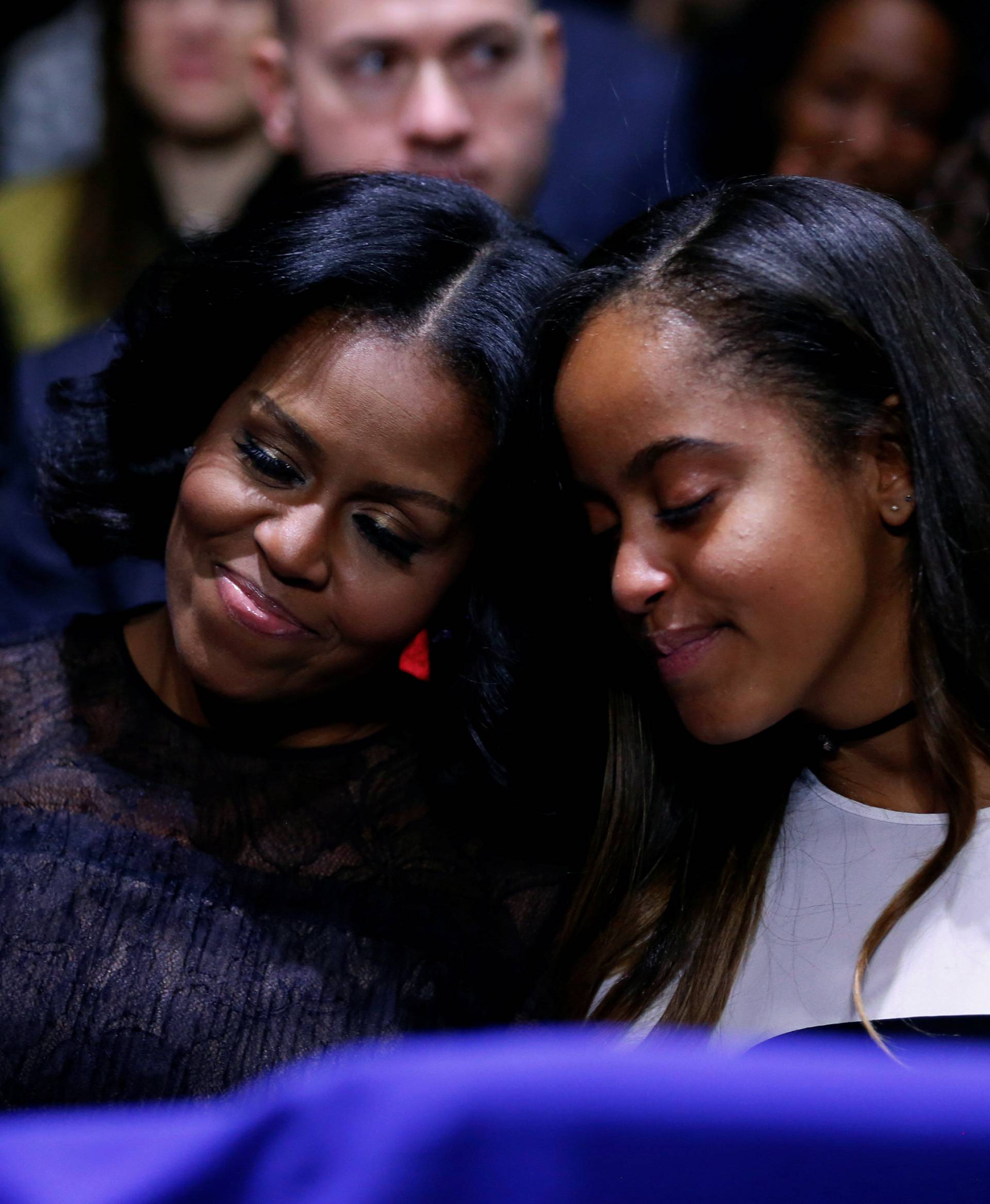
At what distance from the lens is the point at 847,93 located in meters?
2.39

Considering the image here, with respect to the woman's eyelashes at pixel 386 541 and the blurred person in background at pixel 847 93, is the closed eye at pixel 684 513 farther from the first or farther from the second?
the blurred person in background at pixel 847 93

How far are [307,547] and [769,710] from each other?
0.42 meters

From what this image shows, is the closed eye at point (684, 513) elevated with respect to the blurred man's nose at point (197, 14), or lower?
elevated

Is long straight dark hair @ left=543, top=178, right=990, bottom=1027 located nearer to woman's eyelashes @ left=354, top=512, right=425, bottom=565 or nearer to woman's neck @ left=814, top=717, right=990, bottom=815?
woman's neck @ left=814, top=717, right=990, bottom=815

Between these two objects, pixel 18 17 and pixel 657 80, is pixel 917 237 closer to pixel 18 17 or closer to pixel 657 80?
pixel 657 80

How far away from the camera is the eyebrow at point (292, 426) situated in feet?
4.37

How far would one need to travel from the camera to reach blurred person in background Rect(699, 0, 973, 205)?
229 centimetres

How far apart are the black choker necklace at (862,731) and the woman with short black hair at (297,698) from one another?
0.97 ft

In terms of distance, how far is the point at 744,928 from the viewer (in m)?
1.35

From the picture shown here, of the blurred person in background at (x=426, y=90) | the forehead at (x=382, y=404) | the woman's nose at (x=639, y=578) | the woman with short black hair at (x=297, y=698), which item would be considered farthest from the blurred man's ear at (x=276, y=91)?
the woman's nose at (x=639, y=578)

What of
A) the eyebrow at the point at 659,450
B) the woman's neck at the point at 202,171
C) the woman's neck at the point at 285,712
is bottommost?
the woman's neck at the point at 202,171

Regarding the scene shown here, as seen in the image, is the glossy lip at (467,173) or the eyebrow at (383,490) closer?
the eyebrow at (383,490)

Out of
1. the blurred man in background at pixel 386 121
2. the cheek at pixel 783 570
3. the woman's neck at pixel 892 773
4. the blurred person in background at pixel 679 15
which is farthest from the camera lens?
the blurred person in background at pixel 679 15

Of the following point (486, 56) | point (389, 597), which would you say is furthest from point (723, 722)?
point (486, 56)
